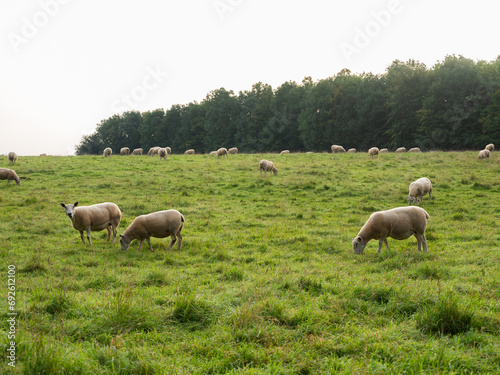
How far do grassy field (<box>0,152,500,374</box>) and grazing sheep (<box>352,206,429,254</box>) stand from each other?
1.56 feet

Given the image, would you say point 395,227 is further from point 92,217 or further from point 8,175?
point 8,175

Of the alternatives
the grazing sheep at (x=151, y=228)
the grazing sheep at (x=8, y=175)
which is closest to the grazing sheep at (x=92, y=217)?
the grazing sheep at (x=151, y=228)

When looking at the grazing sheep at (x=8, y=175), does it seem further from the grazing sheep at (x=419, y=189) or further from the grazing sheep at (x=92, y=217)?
the grazing sheep at (x=419, y=189)

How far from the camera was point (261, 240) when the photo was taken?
38.0ft

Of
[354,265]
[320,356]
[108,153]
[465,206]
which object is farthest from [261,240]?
[108,153]

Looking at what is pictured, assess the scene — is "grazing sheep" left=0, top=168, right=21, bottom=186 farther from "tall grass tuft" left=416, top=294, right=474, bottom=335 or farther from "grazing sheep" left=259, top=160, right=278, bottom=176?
"tall grass tuft" left=416, top=294, right=474, bottom=335

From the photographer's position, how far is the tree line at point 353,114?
50469mm

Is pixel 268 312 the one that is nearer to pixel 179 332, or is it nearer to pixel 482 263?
pixel 179 332

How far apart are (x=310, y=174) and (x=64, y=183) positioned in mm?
17120

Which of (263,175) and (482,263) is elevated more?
(263,175)

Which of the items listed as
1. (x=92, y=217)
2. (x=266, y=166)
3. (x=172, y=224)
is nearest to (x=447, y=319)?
(x=172, y=224)

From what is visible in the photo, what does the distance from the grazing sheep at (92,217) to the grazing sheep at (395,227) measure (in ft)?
27.2

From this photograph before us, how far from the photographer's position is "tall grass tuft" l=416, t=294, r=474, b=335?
5.04 m

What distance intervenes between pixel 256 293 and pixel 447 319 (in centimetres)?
313
